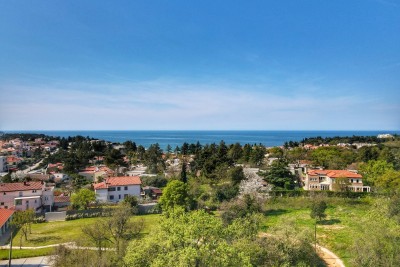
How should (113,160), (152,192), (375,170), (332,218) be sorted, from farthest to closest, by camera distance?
(113,160) < (152,192) < (375,170) < (332,218)

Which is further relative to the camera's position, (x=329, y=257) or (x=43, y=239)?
(x=43, y=239)

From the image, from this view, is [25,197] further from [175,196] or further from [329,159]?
[329,159]

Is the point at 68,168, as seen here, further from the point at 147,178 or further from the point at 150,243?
the point at 150,243

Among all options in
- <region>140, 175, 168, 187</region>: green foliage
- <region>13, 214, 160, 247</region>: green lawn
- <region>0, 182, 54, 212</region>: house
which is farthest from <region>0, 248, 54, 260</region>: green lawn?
<region>140, 175, 168, 187</region>: green foliage

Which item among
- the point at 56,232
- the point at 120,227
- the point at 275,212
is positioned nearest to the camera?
the point at 120,227

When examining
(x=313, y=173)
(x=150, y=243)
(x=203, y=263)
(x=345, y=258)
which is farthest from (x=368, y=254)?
(x=313, y=173)

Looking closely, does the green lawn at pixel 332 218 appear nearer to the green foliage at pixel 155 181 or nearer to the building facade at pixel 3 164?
the green foliage at pixel 155 181

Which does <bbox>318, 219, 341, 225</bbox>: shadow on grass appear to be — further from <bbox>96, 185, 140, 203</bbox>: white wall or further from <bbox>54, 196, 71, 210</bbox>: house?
<bbox>54, 196, 71, 210</bbox>: house

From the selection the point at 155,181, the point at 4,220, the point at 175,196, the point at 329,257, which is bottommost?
the point at 329,257

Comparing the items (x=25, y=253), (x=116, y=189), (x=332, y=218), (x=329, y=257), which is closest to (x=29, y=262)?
(x=25, y=253)
